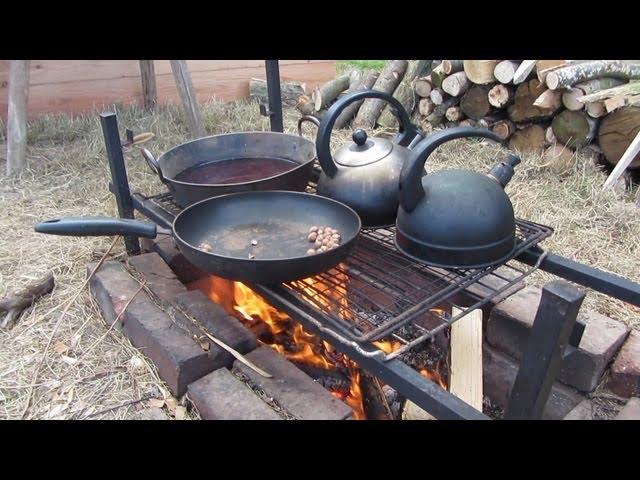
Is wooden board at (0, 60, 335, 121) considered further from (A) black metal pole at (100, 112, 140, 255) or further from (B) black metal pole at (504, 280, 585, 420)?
(B) black metal pole at (504, 280, 585, 420)

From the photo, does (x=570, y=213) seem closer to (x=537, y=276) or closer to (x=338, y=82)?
(x=537, y=276)

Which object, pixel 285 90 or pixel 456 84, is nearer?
pixel 456 84

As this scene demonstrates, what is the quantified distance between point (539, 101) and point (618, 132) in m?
0.58

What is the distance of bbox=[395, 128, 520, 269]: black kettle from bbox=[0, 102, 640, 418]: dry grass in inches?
38.6

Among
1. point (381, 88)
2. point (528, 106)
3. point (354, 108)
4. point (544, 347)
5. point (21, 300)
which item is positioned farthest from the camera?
point (354, 108)

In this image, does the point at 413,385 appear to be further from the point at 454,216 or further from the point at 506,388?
the point at 506,388

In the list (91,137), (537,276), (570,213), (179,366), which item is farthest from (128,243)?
(570,213)

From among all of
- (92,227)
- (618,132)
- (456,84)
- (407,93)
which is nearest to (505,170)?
(92,227)

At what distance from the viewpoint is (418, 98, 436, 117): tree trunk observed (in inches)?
188

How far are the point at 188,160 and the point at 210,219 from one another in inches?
25.6

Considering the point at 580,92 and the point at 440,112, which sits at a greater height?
the point at 580,92

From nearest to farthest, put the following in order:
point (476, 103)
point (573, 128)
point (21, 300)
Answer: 1. point (21, 300)
2. point (573, 128)
3. point (476, 103)

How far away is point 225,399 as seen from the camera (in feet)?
5.57

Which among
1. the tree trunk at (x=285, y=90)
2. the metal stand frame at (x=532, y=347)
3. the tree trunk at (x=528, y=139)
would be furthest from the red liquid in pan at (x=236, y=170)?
the tree trunk at (x=285, y=90)
